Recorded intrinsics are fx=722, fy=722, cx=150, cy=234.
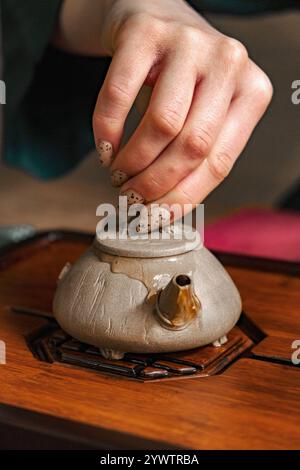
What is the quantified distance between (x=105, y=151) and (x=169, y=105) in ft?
0.31

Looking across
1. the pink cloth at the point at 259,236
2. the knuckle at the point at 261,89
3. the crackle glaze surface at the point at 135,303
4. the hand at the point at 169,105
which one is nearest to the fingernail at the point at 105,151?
the hand at the point at 169,105

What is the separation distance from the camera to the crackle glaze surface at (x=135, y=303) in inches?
31.1

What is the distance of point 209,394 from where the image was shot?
731mm

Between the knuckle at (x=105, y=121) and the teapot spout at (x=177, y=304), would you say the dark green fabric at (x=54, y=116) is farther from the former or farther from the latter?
the teapot spout at (x=177, y=304)

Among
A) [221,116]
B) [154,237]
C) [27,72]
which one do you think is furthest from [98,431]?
[27,72]

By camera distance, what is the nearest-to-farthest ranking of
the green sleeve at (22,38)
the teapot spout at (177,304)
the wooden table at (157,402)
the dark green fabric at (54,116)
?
the wooden table at (157,402) < the teapot spout at (177,304) < the green sleeve at (22,38) < the dark green fabric at (54,116)

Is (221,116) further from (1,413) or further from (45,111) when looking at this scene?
(45,111)

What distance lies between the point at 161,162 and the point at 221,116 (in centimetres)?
9

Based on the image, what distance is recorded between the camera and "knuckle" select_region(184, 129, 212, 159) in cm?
85

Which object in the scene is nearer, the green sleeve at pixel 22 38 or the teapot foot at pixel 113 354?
the teapot foot at pixel 113 354

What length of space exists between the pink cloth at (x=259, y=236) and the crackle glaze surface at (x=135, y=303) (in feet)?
2.29

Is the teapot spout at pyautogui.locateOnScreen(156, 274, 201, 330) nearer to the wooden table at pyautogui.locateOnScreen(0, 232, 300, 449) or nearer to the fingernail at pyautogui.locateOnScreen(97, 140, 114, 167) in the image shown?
the wooden table at pyautogui.locateOnScreen(0, 232, 300, 449)

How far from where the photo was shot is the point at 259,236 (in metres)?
1.66

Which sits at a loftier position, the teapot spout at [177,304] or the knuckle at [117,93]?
the knuckle at [117,93]
